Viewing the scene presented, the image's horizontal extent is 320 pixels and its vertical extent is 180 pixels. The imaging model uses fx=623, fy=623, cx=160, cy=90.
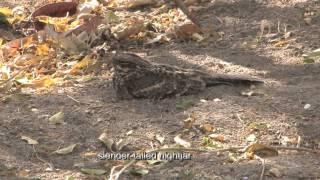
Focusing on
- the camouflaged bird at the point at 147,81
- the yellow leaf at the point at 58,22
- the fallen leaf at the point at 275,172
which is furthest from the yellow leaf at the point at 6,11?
the fallen leaf at the point at 275,172

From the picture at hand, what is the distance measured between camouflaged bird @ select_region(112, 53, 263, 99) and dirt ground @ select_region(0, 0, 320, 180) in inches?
2.2

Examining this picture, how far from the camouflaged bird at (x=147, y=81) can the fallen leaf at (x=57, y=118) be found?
416mm

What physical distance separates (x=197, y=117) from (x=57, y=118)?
32.2 inches

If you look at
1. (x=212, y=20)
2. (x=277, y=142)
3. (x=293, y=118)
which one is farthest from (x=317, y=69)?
(x=212, y=20)

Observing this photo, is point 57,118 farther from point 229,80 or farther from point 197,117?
point 229,80

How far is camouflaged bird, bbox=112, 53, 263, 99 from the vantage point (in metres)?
3.87

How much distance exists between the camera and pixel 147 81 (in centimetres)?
390

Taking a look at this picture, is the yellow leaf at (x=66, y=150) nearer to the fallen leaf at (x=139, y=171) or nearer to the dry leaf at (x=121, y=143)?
the dry leaf at (x=121, y=143)

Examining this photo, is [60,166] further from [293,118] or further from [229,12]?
[229,12]

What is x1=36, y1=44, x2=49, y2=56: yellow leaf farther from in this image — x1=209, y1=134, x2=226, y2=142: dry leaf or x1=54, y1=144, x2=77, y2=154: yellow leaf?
x1=209, y1=134, x2=226, y2=142: dry leaf

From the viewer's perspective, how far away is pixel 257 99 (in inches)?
148

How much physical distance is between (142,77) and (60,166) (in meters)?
0.99

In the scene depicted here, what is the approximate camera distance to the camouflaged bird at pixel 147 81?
387 centimetres

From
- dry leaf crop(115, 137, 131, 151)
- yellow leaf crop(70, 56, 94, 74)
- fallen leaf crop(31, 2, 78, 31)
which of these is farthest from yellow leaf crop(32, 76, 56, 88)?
fallen leaf crop(31, 2, 78, 31)
